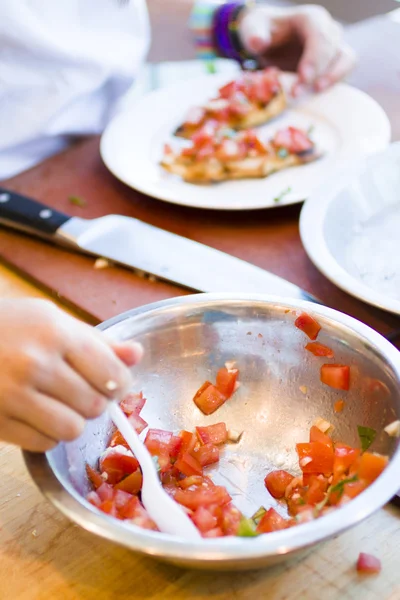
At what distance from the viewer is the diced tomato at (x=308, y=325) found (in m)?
0.94

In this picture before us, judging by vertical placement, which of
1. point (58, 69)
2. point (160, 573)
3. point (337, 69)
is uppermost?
point (58, 69)

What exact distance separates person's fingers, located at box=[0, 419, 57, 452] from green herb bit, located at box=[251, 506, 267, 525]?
0.84ft

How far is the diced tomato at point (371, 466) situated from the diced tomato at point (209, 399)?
253 millimetres

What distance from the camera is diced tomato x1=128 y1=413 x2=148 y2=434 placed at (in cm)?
94

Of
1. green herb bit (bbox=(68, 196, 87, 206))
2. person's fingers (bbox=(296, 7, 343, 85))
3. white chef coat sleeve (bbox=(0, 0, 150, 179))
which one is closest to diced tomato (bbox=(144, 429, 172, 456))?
green herb bit (bbox=(68, 196, 87, 206))

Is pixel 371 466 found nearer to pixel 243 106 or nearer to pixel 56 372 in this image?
pixel 56 372

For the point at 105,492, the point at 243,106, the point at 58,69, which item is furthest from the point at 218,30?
the point at 105,492

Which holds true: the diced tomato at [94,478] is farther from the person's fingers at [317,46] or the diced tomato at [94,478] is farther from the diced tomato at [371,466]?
the person's fingers at [317,46]

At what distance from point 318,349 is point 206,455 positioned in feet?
0.65

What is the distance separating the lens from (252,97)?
1.75m

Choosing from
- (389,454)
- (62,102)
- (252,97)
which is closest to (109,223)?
(62,102)

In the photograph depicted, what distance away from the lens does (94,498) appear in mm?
812

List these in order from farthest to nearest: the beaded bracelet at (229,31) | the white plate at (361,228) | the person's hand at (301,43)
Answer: the beaded bracelet at (229,31) < the person's hand at (301,43) < the white plate at (361,228)

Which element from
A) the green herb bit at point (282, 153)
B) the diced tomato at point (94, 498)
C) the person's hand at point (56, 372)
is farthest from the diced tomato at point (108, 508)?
the green herb bit at point (282, 153)
